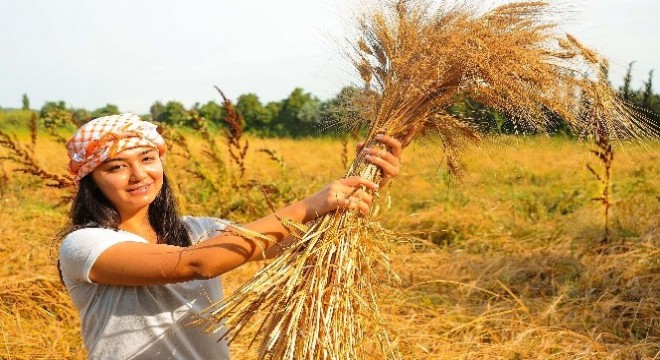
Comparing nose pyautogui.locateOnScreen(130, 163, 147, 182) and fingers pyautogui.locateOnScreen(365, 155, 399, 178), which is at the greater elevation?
fingers pyautogui.locateOnScreen(365, 155, 399, 178)

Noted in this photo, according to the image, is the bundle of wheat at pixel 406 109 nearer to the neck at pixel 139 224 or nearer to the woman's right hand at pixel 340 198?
the woman's right hand at pixel 340 198

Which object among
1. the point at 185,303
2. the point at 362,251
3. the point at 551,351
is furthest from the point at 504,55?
the point at 551,351

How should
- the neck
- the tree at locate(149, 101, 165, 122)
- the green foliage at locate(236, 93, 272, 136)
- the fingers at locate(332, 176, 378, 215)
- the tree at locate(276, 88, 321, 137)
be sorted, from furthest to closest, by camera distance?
the green foliage at locate(236, 93, 272, 136) → the tree at locate(276, 88, 321, 137) → the tree at locate(149, 101, 165, 122) → the neck → the fingers at locate(332, 176, 378, 215)

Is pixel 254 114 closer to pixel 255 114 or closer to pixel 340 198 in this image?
pixel 255 114

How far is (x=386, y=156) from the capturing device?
1831 mm

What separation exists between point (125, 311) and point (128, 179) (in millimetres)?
342

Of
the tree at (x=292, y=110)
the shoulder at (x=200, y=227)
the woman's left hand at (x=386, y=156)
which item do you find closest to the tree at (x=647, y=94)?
the woman's left hand at (x=386, y=156)

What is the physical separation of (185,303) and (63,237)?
1.23 ft

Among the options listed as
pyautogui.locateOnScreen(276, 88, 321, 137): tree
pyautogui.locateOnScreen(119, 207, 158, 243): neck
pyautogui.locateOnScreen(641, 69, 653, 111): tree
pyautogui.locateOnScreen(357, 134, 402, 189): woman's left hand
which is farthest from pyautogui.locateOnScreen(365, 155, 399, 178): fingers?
pyautogui.locateOnScreen(276, 88, 321, 137): tree

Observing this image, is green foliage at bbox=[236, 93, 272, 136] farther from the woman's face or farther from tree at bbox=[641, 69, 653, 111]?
the woman's face

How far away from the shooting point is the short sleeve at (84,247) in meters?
1.58

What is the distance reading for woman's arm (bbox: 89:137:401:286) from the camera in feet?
5.04

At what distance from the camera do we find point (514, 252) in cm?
452

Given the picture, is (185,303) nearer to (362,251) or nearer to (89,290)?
(89,290)
